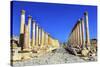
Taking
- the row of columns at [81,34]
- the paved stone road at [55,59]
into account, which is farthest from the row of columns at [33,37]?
A: the row of columns at [81,34]

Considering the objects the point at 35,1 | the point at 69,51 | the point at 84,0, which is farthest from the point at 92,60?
the point at 35,1

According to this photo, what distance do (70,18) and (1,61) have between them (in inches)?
39.9

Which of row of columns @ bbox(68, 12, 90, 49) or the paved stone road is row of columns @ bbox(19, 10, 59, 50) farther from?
row of columns @ bbox(68, 12, 90, 49)

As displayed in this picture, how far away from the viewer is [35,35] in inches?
107

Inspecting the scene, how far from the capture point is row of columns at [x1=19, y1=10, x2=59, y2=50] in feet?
8.69

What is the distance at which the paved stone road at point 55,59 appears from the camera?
268cm

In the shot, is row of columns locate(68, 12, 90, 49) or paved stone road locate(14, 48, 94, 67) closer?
paved stone road locate(14, 48, 94, 67)

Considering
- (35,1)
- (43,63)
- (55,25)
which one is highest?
(35,1)

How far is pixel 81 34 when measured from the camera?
2.94m

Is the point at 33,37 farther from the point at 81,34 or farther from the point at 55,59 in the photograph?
the point at 81,34

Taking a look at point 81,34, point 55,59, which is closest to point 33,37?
point 55,59

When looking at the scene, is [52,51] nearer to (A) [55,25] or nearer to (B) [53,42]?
(B) [53,42]

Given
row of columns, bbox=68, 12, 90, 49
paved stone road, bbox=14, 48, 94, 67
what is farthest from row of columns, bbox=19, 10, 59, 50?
row of columns, bbox=68, 12, 90, 49

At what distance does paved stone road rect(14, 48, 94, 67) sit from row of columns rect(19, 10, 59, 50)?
0.44 ft
